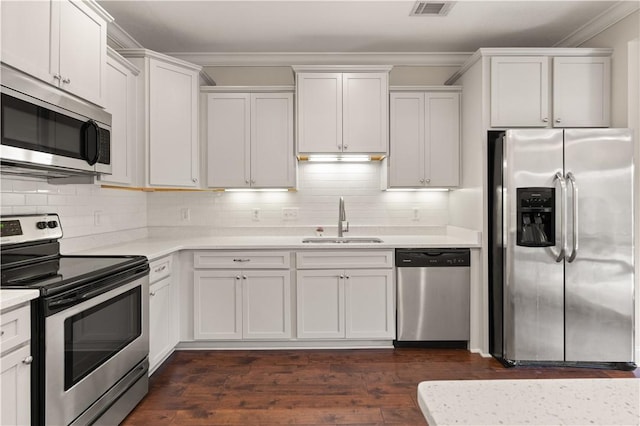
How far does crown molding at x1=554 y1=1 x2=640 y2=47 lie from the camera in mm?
2939

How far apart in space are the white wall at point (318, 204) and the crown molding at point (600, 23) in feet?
5.70

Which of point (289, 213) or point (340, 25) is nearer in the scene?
point (340, 25)

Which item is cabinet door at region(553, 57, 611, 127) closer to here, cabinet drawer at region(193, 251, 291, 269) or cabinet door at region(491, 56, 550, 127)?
cabinet door at region(491, 56, 550, 127)

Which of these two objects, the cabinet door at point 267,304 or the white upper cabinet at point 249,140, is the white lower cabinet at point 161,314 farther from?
the white upper cabinet at point 249,140

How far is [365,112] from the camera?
3.58m

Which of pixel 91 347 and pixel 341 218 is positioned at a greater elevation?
pixel 341 218

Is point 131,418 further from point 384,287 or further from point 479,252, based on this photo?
point 479,252

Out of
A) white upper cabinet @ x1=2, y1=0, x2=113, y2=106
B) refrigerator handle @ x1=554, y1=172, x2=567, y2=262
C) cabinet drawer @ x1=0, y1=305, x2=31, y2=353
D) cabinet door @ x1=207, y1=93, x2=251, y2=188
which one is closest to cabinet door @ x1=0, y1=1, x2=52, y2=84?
white upper cabinet @ x1=2, y1=0, x2=113, y2=106

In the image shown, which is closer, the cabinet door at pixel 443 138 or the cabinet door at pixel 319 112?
the cabinet door at pixel 319 112

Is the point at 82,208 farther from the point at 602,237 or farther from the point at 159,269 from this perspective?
the point at 602,237

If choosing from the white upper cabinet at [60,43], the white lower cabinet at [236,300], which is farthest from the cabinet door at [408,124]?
the white upper cabinet at [60,43]

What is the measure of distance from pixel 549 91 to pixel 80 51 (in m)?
3.33

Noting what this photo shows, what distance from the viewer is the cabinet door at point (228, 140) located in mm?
3656

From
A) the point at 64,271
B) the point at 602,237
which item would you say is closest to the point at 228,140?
the point at 64,271
